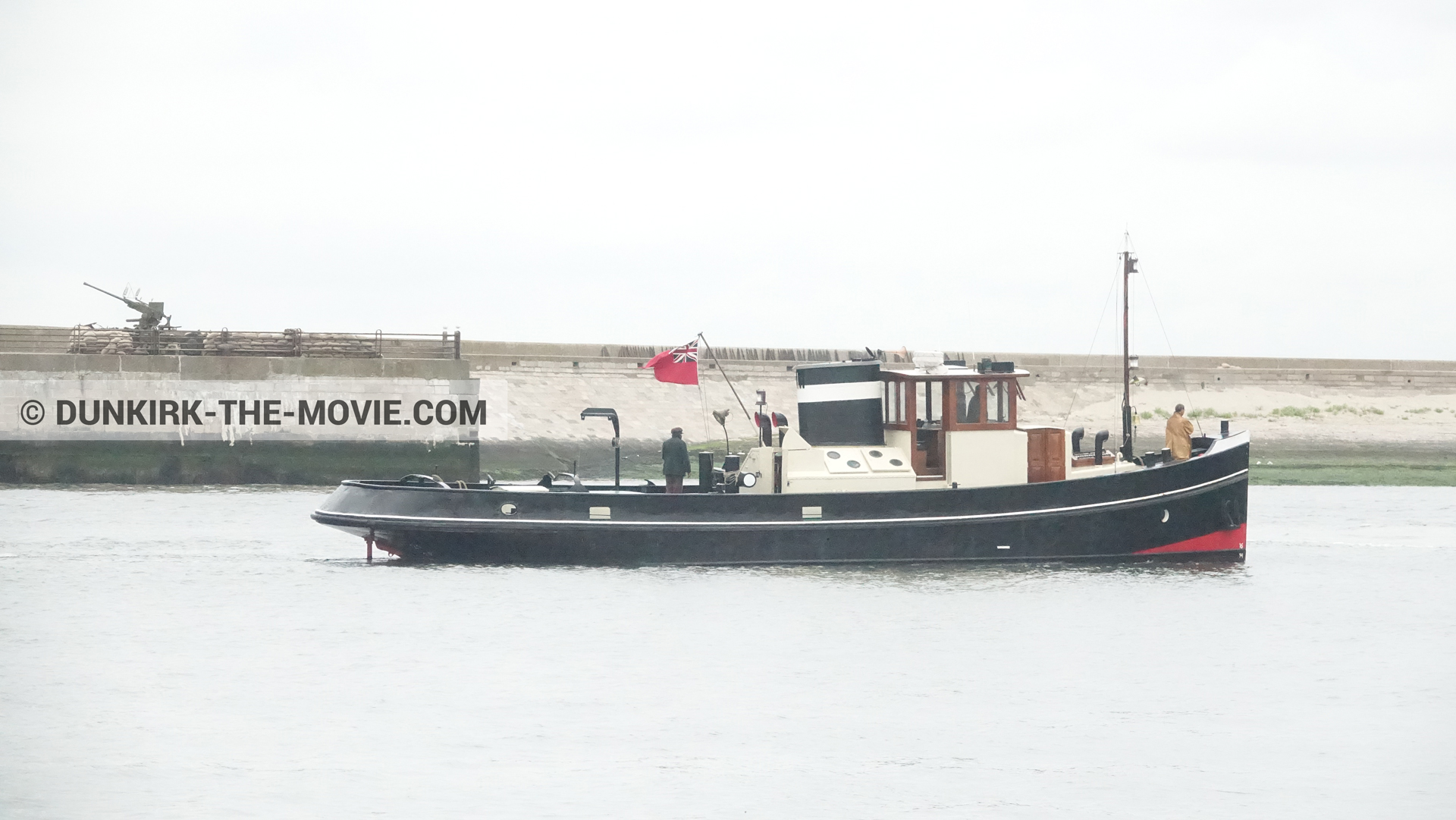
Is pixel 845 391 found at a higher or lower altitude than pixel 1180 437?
higher

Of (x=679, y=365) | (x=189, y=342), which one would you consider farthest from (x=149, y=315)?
(x=679, y=365)

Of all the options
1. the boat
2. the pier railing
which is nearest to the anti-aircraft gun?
the pier railing

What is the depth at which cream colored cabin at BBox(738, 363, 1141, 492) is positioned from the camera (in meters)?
20.6

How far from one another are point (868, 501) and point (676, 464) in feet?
8.32

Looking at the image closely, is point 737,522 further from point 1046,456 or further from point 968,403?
point 1046,456

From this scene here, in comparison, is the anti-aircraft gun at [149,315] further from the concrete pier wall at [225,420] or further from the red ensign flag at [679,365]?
the red ensign flag at [679,365]

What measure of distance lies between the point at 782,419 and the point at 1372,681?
29.1 feet

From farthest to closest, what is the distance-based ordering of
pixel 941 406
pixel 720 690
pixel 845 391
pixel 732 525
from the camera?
pixel 941 406, pixel 845 391, pixel 732 525, pixel 720 690

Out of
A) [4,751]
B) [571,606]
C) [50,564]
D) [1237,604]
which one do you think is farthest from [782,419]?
[4,751]

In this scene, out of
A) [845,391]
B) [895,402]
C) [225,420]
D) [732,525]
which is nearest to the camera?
[732,525]

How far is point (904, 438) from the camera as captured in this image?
21.0 metres

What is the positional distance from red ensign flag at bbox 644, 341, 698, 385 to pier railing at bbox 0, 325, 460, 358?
1921 cm

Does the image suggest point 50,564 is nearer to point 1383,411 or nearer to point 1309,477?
point 1309,477

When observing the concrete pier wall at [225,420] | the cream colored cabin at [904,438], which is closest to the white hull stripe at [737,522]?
the cream colored cabin at [904,438]
